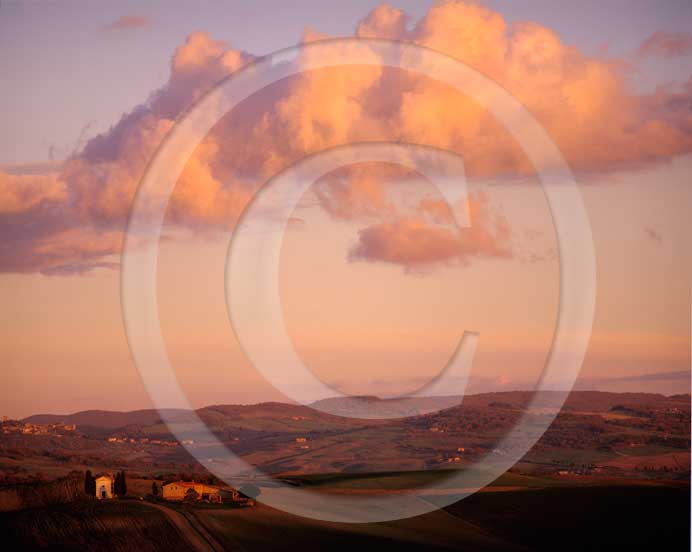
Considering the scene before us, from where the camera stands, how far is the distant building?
1006 inches

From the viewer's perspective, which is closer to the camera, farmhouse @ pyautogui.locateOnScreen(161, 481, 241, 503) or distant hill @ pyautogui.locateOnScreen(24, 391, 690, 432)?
farmhouse @ pyautogui.locateOnScreen(161, 481, 241, 503)

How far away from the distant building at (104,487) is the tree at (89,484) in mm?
109

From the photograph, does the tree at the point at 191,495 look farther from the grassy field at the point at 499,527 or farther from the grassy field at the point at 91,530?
the grassy field at the point at 91,530

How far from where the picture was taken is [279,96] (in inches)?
1081

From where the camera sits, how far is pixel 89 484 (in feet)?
85.0

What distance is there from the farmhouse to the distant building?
59.9 inches

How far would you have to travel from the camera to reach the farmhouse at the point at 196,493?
25.2 meters

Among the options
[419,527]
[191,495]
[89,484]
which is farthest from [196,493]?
[419,527]

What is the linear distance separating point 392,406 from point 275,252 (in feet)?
21.5

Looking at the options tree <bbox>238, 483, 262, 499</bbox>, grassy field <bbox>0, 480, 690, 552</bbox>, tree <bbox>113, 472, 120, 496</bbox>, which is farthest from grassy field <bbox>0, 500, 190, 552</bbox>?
tree <bbox>238, 483, 262, 499</bbox>

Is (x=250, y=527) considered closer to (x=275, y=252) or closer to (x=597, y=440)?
(x=275, y=252)

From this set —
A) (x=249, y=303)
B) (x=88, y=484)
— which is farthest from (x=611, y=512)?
(x=88, y=484)

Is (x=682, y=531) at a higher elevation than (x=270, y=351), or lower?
lower

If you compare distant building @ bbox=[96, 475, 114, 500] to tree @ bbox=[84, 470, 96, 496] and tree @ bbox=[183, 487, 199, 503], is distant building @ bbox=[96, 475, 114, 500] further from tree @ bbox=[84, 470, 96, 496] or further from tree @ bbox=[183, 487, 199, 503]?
tree @ bbox=[183, 487, 199, 503]
